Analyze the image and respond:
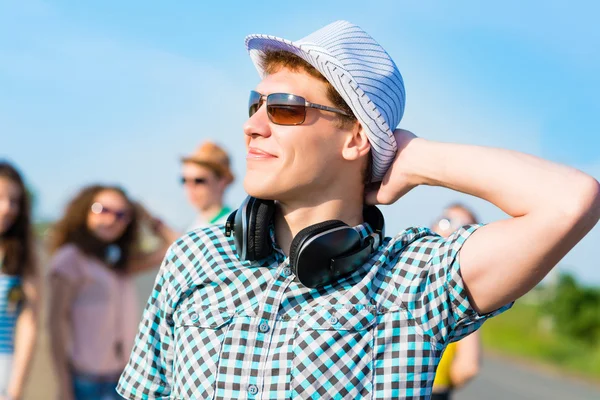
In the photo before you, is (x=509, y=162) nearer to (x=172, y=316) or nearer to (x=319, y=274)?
(x=319, y=274)

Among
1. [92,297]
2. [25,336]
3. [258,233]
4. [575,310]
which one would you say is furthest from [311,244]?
[575,310]

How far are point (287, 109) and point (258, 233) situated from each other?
1.42 feet

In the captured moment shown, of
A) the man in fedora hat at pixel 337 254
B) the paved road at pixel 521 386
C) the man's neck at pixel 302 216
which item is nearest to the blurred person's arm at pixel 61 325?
the man in fedora hat at pixel 337 254

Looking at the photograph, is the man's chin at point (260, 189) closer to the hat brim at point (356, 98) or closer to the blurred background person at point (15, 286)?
the hat brim at point (356, 98)

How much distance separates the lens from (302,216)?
2.68 m

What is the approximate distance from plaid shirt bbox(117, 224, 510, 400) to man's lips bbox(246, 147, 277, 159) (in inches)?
13.2

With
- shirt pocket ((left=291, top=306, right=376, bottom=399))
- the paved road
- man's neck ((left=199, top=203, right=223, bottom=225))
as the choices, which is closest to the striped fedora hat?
shirt pocket ((left=291, top=306, right=376, bottom=399))

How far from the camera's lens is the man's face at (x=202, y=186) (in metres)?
6.56

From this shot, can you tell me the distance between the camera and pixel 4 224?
5.98 meters

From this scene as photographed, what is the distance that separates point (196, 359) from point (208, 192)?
4218 mm

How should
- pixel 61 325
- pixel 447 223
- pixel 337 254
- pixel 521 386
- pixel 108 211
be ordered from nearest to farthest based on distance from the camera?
pixel 337 254 < pixel 447 223 < pixel 61 325 < pixel 108 211 < pixel 521 386

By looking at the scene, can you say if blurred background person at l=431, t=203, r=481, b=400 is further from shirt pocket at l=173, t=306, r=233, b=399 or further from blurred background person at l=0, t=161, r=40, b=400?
shirt pocket at l=173, t=306, r=233, b=399

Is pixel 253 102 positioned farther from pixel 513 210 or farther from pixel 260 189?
pixel 513 210

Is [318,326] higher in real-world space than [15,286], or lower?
higher
